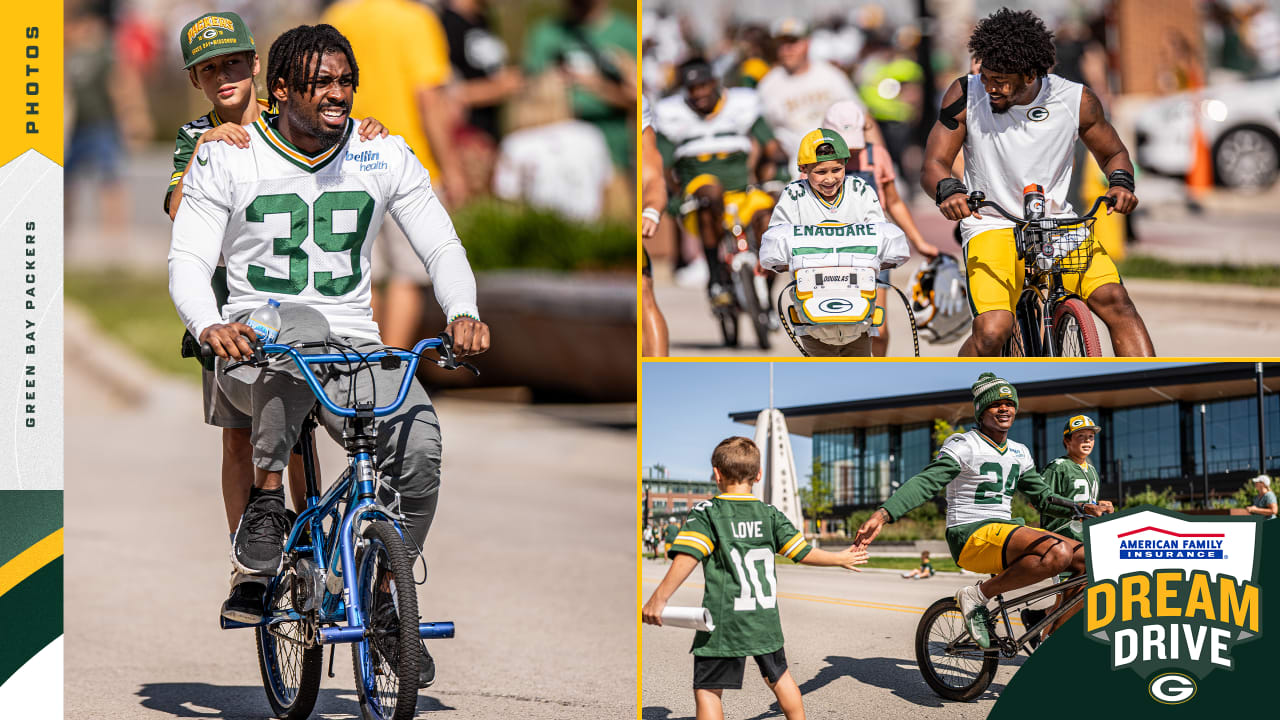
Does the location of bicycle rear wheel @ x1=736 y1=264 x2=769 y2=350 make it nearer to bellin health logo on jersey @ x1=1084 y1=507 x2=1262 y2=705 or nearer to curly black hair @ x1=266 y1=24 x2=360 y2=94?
bellin health logo on jersey @ x1=1084 y1=507 x2=1262 y2=705

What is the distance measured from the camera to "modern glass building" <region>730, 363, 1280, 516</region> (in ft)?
15.0

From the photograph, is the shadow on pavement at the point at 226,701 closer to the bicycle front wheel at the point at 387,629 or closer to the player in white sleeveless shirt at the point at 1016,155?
the bicycle front wheel at the point at 387,629

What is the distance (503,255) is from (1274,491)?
920 cm

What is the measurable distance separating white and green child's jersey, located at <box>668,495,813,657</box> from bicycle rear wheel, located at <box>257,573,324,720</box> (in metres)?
1.14

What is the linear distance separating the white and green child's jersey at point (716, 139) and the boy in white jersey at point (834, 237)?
815 millimetres

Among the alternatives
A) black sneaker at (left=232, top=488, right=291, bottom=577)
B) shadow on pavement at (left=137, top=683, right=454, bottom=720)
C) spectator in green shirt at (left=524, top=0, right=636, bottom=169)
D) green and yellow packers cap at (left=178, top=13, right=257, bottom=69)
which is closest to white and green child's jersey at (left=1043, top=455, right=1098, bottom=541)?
shadow on pavement at (left=137, top=683, right=454, bottom=720)

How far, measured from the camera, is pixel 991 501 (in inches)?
184

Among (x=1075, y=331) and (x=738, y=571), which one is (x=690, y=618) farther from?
(x=1075, y=331)

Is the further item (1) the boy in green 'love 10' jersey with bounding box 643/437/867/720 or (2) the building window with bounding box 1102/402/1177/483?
(2) the building window with bounding box 1102/402/1177/483

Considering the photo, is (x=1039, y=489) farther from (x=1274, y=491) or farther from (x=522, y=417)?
(x=522, y=417)

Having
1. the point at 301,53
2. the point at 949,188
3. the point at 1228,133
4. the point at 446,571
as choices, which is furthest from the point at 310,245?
the point at 1228,133

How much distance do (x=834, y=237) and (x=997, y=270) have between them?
0.48 meters

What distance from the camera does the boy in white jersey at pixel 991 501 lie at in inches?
181

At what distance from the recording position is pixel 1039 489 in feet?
15.1
